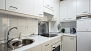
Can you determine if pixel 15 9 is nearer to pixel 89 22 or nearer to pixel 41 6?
pixel 41 6

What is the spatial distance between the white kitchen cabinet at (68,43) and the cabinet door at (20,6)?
154cm

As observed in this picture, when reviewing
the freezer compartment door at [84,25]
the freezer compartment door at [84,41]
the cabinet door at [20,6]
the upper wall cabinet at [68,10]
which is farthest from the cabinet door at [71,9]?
the cabinet door at [20,6]

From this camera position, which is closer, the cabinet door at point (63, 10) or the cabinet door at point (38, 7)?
the cabinet door at point (38, 7)

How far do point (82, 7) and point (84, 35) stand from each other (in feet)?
3.19

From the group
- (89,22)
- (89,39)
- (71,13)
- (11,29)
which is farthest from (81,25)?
(11,29)

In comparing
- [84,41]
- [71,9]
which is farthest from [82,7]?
[84,41]

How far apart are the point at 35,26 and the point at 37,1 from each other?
0.71 meters

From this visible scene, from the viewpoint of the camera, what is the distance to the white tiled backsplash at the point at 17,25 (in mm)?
1188

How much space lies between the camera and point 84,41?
2041 millimetres

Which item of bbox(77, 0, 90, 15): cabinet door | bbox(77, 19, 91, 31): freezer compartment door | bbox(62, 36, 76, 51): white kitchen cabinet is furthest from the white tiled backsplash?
bbox(77, 0, 90, 15): cabinet door

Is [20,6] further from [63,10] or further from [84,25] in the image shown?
[63,10]

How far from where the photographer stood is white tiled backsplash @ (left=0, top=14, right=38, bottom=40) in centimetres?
119

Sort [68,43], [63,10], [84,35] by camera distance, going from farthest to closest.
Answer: [63,10] → [68,43] → [84,35]

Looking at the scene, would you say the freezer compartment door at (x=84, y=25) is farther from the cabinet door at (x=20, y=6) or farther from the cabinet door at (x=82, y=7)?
the cabinet door at (x=20, y=6)
